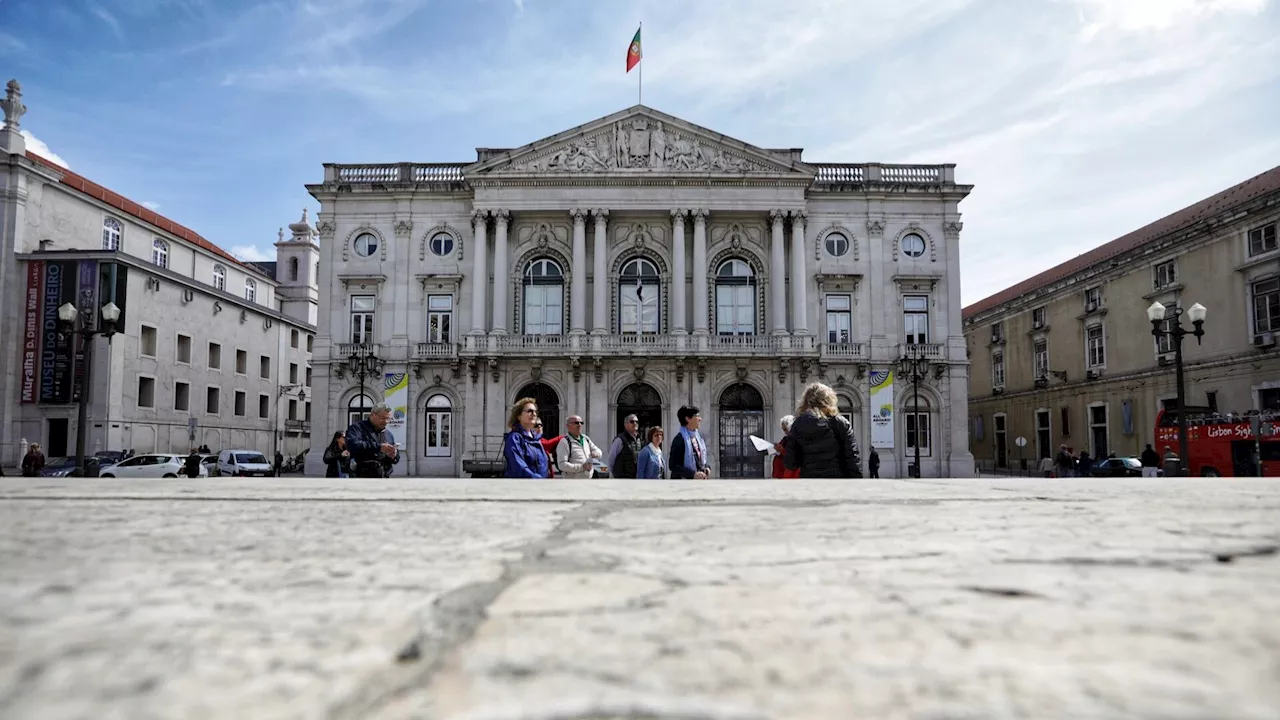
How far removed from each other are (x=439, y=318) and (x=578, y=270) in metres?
6.21

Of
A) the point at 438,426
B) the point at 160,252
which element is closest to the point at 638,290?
the point at 438,426

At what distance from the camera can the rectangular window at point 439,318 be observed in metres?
33.7

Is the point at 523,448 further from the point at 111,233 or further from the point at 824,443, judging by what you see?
the point at 111,233

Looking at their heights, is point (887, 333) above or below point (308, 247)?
below

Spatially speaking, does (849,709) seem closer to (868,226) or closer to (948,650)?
(948,650)

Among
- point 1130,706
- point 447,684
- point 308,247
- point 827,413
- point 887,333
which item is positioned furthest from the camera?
point 308,247

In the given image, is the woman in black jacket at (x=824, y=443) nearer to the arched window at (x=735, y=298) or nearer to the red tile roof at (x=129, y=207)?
the arched window at (x=735, y=298)

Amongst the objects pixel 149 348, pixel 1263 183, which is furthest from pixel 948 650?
pixel 149 348

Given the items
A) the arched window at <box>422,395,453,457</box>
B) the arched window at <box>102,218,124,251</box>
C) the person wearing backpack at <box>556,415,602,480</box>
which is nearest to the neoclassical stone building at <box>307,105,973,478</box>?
the arched window at <box>422,395,453,457</box>

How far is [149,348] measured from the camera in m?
38.3

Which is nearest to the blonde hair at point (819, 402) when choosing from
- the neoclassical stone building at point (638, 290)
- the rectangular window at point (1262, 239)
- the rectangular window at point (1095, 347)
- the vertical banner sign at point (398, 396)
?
the neoclassical stone building at point (638, 290)

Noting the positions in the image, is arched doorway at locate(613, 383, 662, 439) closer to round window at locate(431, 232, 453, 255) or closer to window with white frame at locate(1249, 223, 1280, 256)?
round window at locate(431, 232, 453, 255)

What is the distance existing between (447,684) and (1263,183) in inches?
1560

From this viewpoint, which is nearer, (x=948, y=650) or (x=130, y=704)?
(x=130, y=704)
